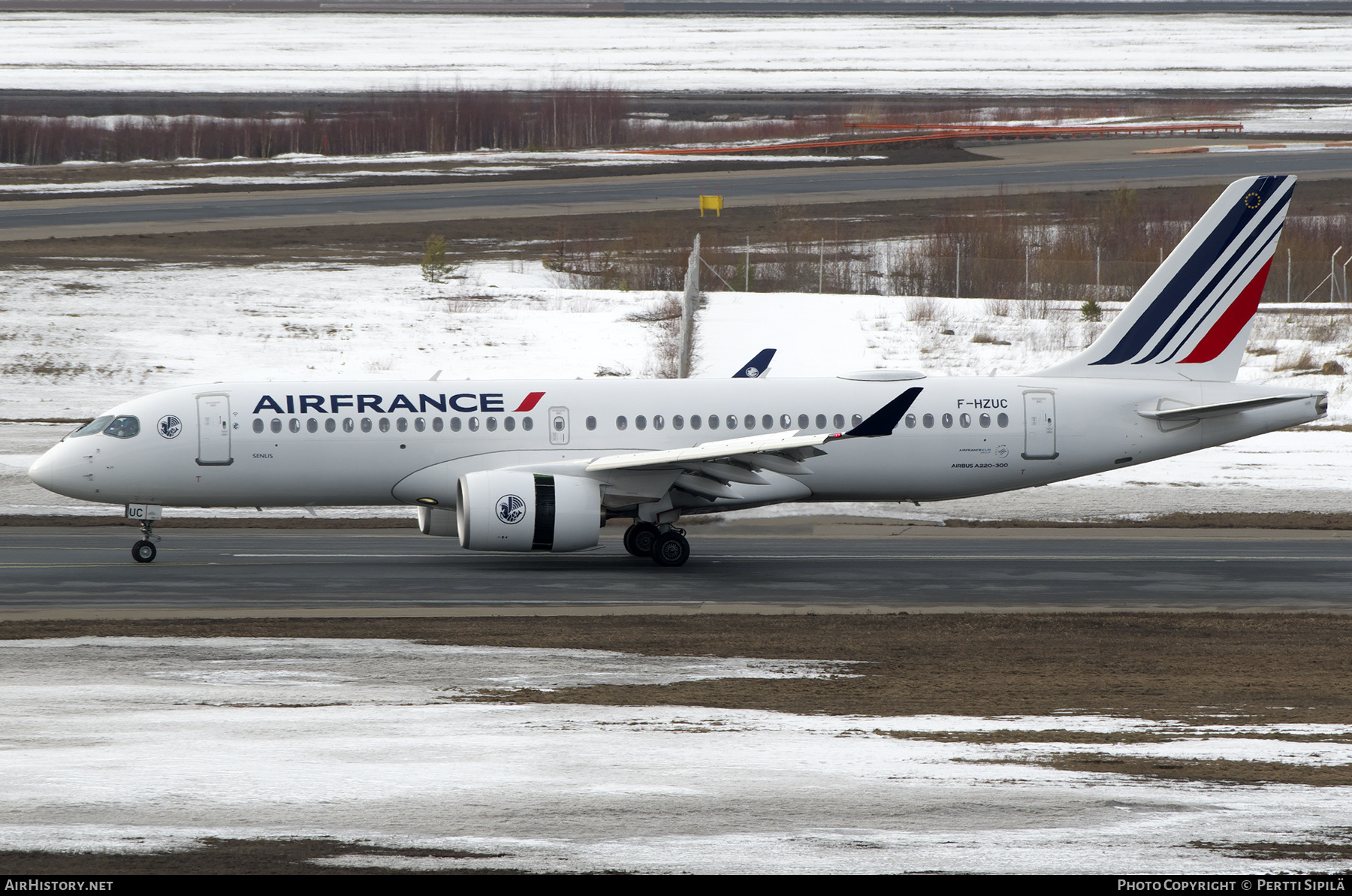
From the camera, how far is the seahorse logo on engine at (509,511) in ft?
93.7

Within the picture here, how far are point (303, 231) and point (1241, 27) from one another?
143189 millimetres

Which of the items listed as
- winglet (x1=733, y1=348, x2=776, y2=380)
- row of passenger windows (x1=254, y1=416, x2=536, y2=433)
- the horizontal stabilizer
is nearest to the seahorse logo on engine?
row of passenger windows (x1=254, y1=416, x2=536, y2=433)

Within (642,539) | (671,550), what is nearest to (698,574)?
(671,550)

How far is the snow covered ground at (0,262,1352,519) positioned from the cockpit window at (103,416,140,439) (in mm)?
12253

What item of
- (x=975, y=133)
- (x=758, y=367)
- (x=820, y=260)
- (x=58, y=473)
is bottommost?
(x=58, y=473)

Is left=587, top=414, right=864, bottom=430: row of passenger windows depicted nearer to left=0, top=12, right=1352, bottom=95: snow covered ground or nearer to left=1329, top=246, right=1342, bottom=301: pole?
left=1329, top=246, right=1342, bottom=301: pole

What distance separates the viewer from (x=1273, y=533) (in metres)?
34.4

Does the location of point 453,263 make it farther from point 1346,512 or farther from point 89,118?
point 89,118

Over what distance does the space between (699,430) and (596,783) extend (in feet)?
57.4

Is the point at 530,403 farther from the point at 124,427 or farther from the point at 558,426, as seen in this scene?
the point at 124,427

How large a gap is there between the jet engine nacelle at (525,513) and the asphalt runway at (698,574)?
2.52 ft

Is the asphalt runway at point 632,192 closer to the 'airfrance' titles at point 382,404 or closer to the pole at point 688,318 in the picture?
the pole at point 688,318

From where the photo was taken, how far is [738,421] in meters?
31.3

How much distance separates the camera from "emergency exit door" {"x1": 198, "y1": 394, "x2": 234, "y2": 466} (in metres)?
30.3
